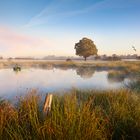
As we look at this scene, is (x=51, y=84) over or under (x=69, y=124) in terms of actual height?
under

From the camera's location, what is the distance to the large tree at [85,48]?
250 ft

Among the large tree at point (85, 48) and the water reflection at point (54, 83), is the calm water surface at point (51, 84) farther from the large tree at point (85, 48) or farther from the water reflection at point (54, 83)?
the large tree at point (85, 48)

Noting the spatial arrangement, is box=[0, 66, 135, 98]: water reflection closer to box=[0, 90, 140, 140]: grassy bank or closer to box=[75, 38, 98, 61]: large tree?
box=[0, 90, 140, 140]: grassy bank

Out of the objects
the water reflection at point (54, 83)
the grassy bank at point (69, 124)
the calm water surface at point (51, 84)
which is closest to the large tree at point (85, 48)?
the water reflection at point (54, 83)

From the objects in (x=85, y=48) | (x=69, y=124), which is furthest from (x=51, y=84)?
(x=85, y=48)

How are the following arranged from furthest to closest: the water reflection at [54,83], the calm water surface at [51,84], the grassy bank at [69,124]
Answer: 1. the water reflection at [54,83]
2. the calm water surface at [51,84]
3. the grassy bank at [69,124]

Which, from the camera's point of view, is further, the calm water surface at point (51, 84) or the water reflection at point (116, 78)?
the water reflection at point (116, 78)

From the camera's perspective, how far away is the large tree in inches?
2995

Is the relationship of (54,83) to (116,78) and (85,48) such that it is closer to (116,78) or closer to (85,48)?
(116,78)

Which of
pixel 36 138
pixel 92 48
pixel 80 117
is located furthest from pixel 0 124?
pixel 92 48

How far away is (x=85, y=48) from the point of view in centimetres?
7562

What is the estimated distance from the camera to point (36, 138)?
510 cm

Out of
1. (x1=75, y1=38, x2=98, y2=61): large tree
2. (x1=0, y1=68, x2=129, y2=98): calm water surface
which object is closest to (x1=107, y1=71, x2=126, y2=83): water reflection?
(x1=0, y1=68, x2=129, y2=98): calm water surface

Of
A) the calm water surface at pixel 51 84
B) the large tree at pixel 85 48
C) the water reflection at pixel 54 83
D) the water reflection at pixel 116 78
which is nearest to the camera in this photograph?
the calm water surface at pixel 51 84
